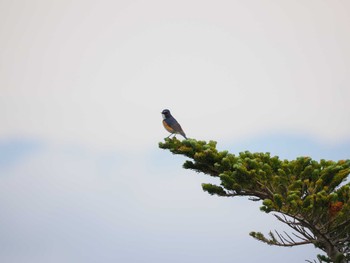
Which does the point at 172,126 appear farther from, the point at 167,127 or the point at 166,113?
the point at 166,113

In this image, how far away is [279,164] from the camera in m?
13.9

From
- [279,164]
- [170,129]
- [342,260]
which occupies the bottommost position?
[342,260]

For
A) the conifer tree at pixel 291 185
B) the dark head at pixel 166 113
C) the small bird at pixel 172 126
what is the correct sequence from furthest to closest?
the dark head at pixel 166 113, the small bird at pixel 172 126, the conifer tree at pixel 291 185

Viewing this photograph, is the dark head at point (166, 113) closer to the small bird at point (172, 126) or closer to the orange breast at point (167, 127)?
the small bird at point (172, 126)

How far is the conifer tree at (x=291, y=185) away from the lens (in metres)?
12.5

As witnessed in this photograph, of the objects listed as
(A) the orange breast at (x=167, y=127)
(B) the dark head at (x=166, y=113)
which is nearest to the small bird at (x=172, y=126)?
(A) the orange breast at (x=167, y=127)

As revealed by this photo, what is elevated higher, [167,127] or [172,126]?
[167,127]

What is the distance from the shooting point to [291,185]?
1278 cm

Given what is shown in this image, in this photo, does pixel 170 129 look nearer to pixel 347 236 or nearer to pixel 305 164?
pixel 305 164

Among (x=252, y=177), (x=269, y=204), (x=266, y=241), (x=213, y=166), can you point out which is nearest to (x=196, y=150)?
(x=213, y=166)

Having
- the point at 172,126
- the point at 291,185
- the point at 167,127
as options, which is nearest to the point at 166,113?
the point at 167,127

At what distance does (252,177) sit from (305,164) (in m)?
1.82

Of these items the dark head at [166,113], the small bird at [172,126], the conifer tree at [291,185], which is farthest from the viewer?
the dark head at [166,113]

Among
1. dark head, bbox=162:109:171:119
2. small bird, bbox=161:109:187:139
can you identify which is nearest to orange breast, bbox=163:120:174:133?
small bird, bbox=161:109:187:139
